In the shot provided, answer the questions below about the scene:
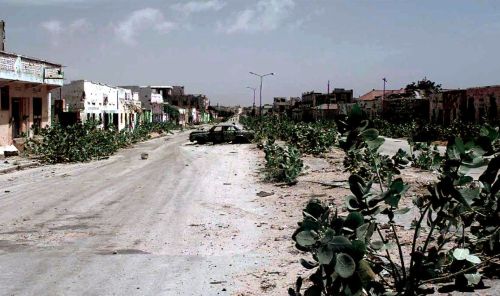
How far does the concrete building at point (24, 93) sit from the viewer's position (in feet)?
81.4

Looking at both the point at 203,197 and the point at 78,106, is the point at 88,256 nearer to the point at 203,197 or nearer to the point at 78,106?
the point at 203,197

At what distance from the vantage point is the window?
25023 millimetres

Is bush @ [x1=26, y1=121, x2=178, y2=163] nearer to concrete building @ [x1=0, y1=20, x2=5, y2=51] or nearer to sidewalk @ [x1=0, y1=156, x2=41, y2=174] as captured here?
sidewalk @ [x1=0, y1=156, x2=41, y2=174]

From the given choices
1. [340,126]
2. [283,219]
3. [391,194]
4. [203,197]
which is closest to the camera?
[391,194]

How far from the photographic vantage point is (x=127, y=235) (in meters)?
8.59

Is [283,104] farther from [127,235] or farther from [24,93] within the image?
[127,235]

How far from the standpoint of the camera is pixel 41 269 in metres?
6.54

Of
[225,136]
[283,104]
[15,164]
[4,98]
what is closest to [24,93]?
[4,98]

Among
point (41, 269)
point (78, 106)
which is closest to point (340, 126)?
point (41, 269)

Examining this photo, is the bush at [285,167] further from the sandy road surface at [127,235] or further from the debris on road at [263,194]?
the debris on road at [263,194]

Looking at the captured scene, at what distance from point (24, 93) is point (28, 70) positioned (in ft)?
4.61

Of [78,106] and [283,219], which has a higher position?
[78,106]

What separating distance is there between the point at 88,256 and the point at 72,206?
456 centimetres

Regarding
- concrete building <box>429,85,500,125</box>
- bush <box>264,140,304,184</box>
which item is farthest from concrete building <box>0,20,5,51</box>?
concrete building <box>429,85,500,125</box>
